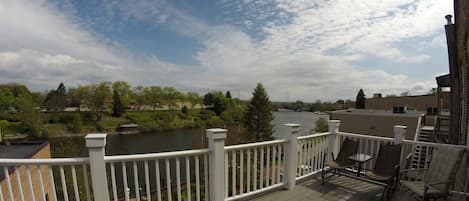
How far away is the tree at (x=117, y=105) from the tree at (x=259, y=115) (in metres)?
28.3

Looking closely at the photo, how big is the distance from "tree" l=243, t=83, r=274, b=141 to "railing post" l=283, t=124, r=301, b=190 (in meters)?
21.6

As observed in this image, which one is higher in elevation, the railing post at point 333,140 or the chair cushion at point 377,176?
the railing post at point 333,140

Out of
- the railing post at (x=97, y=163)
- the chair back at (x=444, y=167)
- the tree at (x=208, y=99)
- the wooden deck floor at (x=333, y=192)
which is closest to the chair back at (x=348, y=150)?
the wooden deck floor at (x=333, y=192)

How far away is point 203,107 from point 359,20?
53361mm

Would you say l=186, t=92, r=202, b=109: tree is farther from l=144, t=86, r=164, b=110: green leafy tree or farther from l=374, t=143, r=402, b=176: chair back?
l=374, t=143, r=402, b=176: chair back

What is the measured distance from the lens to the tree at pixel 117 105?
42375 millimetres

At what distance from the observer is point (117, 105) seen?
42781mm

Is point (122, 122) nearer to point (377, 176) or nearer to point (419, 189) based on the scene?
point (377, 176)

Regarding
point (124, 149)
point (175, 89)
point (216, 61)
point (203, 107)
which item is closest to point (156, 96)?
point (175, 89)

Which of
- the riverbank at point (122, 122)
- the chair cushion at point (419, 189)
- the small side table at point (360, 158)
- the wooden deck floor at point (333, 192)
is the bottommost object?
the riverbank at point (122, 122)

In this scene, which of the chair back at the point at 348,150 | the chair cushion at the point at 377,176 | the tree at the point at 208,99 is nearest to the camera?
the chair cushion at the point at 377,176

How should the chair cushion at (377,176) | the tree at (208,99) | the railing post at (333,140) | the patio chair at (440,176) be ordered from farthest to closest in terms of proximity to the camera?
the tree at (208,99)
the railing post at (333,140)
the chair cushion at (377,176)
the patio chair at (440,176)

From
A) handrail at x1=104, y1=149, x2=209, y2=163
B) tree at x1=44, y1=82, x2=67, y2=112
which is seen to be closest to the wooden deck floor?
handrail at x1=104, y1=149, x2=209, y2=163

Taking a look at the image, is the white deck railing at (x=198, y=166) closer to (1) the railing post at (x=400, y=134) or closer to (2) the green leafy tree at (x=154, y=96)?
(1) the railing post at (x=400, y=134)
